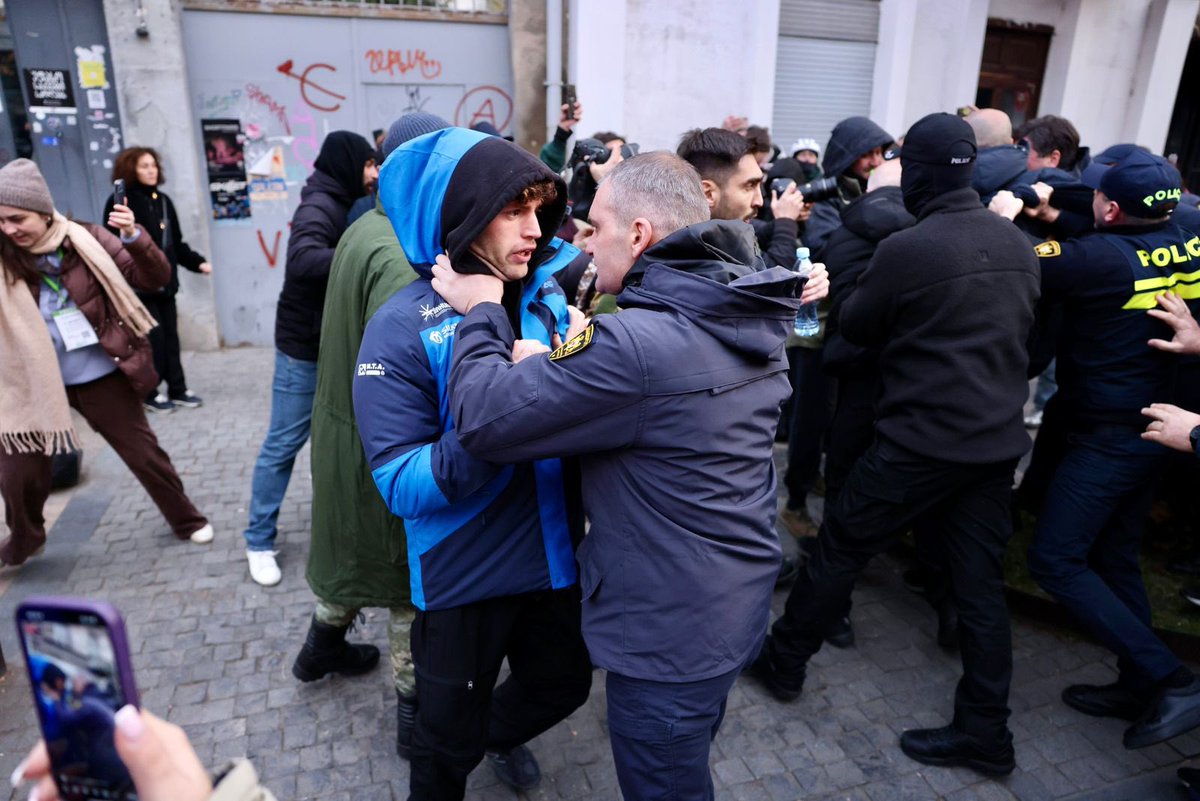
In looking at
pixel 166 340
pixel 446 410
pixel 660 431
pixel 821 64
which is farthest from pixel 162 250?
pixel 821 64

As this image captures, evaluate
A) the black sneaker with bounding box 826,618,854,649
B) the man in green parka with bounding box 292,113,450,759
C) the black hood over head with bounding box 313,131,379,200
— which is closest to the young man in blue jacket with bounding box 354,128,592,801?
the man in green parka with bounding box 292,113,450,759

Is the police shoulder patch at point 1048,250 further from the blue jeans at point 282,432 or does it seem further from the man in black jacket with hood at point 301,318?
the blue jeans at point 282,432

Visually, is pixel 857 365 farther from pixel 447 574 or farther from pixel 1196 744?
pixel 447 574

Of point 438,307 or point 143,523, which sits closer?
point 438,307

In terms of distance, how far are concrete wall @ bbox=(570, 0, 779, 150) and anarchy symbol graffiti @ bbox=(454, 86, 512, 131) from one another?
0.90m

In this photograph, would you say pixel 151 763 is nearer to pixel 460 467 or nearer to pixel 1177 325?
pixel 460 467

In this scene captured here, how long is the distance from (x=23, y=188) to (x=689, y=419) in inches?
127

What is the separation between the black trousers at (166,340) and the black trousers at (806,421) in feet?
16.1

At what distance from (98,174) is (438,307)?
7.25 meters

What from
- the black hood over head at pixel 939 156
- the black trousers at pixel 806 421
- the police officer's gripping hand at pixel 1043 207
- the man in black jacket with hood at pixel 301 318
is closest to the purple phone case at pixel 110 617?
the black hood over head at pixel 939 156

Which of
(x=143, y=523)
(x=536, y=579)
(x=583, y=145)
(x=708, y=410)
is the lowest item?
(x=143, y=523)

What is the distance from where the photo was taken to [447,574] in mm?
2150

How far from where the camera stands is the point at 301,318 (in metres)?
3.91

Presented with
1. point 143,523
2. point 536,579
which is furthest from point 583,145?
point 143,523
